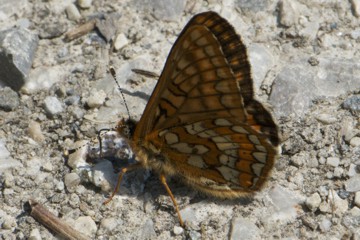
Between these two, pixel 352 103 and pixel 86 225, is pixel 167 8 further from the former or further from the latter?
pixel 86 225

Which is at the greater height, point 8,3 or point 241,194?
point 8,3

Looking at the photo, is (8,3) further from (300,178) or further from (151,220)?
(300,178)

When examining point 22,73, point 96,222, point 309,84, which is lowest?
point 96,222

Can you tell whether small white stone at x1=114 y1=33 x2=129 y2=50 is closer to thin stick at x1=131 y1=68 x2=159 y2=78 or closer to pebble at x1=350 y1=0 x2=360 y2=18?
thin stick at x1=131 y1=68 x2=159 y2=78

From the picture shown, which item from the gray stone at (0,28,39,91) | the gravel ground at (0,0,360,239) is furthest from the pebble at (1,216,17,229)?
the gray stone at (0,28,39,91)

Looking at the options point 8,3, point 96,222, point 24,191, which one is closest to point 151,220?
point 96,222
